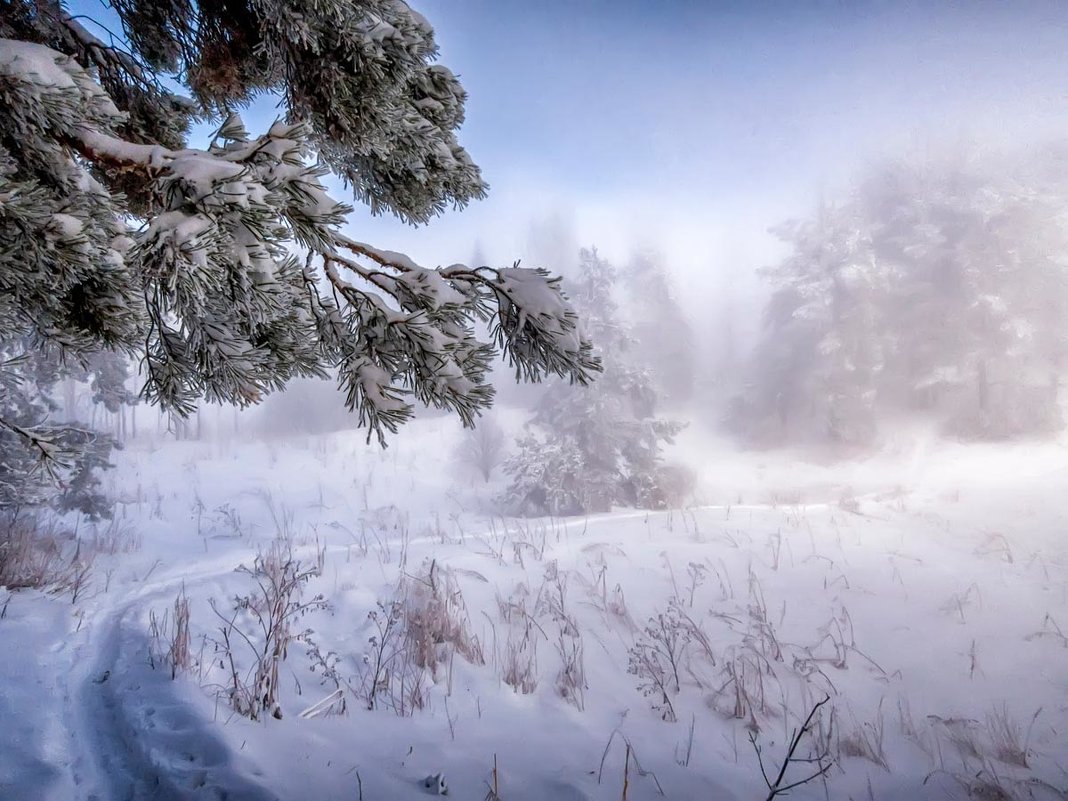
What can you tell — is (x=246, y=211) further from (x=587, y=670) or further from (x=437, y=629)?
(x=587, y=670)

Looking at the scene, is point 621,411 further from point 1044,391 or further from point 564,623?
point 1044,391

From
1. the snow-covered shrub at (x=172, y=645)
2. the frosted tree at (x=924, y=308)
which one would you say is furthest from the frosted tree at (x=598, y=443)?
the snow-covered shrub at (x=172, y=645)

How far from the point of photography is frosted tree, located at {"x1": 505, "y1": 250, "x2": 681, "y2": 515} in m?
15.5

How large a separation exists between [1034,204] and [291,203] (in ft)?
86.4

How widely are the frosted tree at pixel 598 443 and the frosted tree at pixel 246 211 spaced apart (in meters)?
12.9

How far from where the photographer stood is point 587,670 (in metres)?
3.91

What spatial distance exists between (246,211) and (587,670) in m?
4.04

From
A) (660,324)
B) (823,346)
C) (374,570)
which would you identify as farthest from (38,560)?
(660,324)

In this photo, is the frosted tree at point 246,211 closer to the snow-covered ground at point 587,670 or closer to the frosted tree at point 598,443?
the snow-covered ground at point 587,670

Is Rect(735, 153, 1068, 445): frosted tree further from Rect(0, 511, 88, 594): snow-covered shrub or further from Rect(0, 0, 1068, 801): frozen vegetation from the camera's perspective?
Rect(0, 511, 88, 594): snow-covered shrub

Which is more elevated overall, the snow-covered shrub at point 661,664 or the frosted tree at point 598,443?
the frosted tree at point 598,443

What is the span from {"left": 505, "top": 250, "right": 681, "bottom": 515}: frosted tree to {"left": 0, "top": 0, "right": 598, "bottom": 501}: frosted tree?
12.9 meters

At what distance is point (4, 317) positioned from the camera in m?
1.75

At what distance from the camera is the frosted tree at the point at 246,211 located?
1.26m
